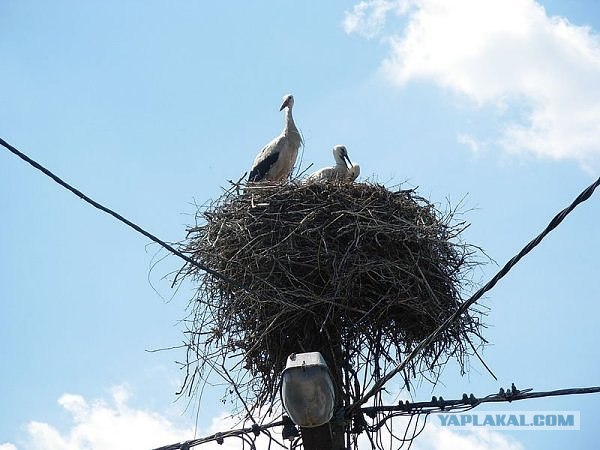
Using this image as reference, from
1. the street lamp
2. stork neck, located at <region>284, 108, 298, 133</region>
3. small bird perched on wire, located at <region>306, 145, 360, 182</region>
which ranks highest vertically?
stork neck, located at <region>284, 108, 298, 133</region>

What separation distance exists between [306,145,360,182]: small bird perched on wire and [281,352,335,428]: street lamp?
295cm

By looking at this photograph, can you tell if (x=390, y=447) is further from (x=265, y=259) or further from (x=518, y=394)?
(x=265, y=259)

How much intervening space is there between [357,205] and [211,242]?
0.98m

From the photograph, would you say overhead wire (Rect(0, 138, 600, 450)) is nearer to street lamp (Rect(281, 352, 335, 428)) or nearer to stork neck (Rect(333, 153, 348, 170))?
street lamp (Rect(281, 352, 335, 428))

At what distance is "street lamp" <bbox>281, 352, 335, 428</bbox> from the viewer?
4.45 m

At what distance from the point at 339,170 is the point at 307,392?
439 centimetres

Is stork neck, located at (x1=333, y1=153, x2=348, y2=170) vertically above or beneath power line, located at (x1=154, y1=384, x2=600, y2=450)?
above

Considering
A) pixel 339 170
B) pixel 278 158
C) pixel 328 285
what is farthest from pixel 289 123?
pixel 328 285

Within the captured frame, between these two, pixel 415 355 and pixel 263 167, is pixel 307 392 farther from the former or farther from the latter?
pixel 263 167

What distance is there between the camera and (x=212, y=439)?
5.19 metres

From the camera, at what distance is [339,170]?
8.67 metres

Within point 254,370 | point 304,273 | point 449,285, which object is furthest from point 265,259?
point 449,285

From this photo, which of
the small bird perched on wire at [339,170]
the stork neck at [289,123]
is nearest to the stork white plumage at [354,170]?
the small bird perched on wire at [339,170]

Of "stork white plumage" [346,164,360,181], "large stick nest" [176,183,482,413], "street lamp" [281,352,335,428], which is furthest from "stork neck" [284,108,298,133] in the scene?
"street lamp" [281,352,335,428]
